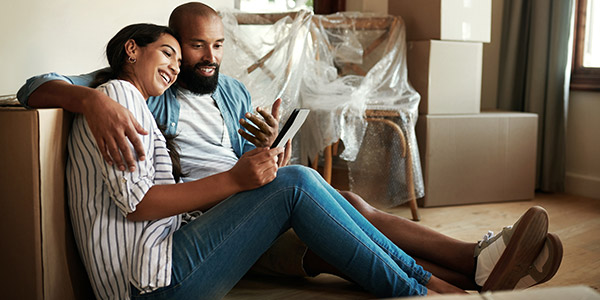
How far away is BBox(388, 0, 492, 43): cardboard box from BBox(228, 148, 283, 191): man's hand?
184cm

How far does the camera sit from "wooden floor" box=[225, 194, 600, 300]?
1.72 metres

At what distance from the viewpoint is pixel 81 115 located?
125 centimetres

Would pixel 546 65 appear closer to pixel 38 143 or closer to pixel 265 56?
pixel 265 56

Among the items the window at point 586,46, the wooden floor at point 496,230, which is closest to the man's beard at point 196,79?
the wooden floor at point 496,230

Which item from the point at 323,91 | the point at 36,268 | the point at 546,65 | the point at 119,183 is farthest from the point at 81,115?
the point at 546,65

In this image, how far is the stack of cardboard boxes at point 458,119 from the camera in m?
2.88

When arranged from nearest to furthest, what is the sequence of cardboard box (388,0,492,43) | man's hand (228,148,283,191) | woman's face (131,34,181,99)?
man's hand (228,148,283,191) → woman's face (131,34,181,99) → cardboard box (388,0,492,43)

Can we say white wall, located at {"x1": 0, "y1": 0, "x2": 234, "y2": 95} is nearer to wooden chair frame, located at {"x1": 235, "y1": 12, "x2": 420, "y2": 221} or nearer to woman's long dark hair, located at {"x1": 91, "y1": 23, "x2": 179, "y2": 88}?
wooden chair frame, located at {"x1": 235, "y1": 12, "x2": 420, "y2": 221}

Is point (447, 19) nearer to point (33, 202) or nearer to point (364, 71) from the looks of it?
point (364, 71)

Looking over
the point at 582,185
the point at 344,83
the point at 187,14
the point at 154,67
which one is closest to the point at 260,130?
the point at 154,67

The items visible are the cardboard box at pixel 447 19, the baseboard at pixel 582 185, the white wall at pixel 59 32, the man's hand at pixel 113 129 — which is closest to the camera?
the man's hand at pixel 113 129

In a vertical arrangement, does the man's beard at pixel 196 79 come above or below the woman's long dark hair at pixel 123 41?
below

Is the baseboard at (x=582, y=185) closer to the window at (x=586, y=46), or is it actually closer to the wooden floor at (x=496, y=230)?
the wooden floor at (x=496, y=230)

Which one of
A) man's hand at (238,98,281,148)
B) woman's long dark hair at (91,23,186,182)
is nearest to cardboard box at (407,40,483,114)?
man's hand at (238,98,281,148)
